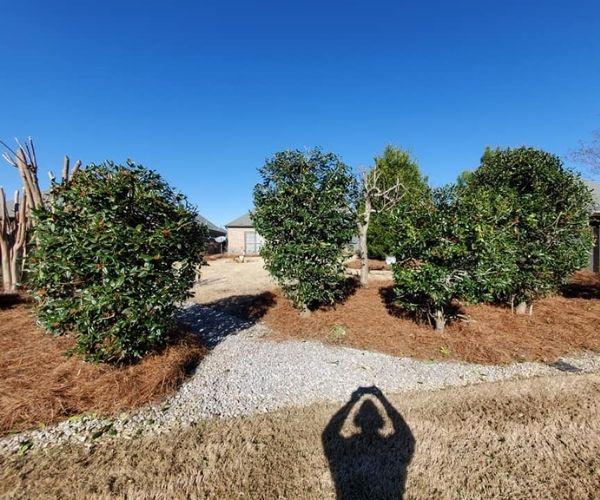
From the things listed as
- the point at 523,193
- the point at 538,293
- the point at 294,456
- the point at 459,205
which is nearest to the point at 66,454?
the point at 294,456

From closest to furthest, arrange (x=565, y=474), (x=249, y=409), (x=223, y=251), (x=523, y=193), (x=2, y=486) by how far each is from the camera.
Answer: (x=2, y=486)
(x=565, y=474)
(x=249, y=409)
(x=523, y=193)
(x=223, y=251)

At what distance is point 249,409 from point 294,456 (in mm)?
1022

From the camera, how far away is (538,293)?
7.08 m

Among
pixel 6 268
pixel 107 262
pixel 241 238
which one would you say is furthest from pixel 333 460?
pixel 241 238

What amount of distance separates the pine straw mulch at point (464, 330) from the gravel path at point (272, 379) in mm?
354

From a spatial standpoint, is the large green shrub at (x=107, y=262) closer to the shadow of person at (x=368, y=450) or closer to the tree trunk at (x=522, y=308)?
the shadow of person at (x=368, y=450)

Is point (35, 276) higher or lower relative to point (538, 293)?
higher

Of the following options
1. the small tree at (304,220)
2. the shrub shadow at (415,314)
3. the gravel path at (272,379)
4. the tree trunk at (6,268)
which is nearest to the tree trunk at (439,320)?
the shrub shadow at (415,314)

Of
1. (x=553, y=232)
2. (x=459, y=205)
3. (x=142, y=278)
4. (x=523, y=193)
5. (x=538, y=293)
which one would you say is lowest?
(x=538, y=293)

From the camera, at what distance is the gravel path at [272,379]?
314cm

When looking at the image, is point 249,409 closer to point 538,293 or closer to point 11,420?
point 11,420

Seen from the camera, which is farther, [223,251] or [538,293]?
[223,251]

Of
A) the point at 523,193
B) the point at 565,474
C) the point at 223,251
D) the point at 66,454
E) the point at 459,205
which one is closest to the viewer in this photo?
the point at 565,474

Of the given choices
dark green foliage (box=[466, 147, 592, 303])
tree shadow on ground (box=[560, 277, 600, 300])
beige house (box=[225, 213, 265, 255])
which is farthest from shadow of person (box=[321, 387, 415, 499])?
beige house (box=[225, 213, 265, 255])
